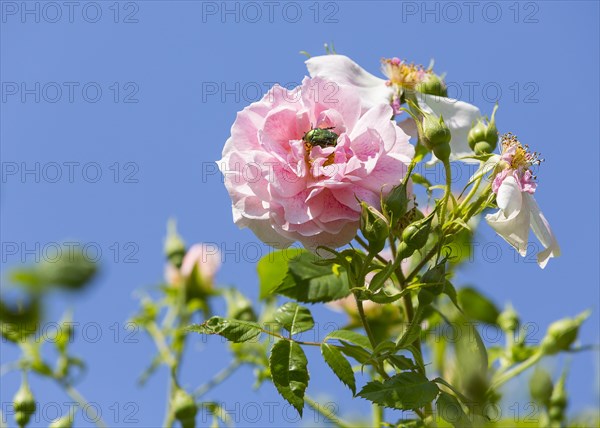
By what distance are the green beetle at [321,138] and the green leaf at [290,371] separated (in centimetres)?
34

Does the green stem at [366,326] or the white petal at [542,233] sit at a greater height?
the white petal at [542,233]

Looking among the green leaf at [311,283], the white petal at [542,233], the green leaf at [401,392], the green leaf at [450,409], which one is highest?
A: the white petal at [542,233]

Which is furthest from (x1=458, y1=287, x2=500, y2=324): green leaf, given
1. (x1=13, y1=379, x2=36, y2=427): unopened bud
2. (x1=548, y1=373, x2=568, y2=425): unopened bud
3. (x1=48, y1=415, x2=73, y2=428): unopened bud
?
(x1=13, y1=379, x2=36, y2=427): unopened bud

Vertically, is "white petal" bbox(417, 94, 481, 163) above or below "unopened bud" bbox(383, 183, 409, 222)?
above

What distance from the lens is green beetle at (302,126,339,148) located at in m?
1.43

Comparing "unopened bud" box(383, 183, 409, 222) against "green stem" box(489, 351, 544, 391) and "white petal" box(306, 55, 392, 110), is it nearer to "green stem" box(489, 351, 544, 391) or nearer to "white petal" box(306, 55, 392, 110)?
"white petal" box(306, 55, 392, 110)

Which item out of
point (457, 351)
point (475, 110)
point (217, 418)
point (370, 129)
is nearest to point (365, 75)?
point (475, 110)

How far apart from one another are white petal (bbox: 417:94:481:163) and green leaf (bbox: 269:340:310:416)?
50 cm

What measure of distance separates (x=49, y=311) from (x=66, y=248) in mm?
174

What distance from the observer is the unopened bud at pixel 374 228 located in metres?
1.34

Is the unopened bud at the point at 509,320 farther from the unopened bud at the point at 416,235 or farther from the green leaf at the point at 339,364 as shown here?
the unopened bud at the point at 416,235

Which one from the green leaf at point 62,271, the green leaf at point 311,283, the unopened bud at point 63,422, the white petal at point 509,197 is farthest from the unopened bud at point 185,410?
the white petal at point 509,197

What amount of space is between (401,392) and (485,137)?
1.60ft

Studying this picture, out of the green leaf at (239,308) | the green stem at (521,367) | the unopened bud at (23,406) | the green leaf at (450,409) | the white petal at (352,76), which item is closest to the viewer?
the green leaf at (450,409)
